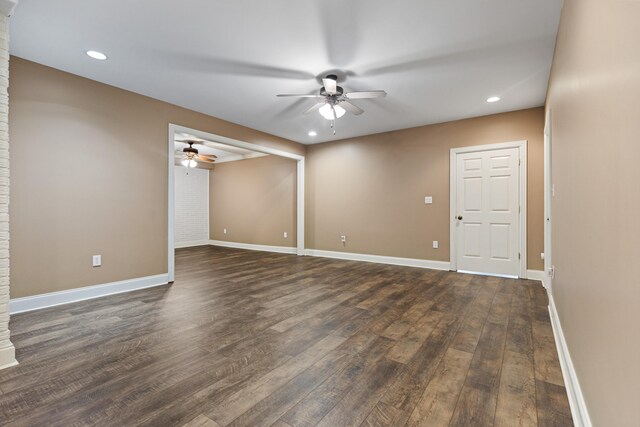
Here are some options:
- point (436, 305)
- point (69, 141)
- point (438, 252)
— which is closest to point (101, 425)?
point (436, 305)

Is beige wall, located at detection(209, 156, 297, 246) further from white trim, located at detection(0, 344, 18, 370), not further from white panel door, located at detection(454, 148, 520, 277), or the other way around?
white trim, located at detection(0, 344, 18, 370)

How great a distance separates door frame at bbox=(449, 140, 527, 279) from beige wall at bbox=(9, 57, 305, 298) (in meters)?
4.44

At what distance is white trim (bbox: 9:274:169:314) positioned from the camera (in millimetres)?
2984

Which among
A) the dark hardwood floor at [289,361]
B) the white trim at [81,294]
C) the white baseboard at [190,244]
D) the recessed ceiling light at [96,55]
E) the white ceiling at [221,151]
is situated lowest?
the dark hardwood floor at [289,361]

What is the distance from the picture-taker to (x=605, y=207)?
1.10 metres

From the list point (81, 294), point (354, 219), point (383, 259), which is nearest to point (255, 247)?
point (354, 219)

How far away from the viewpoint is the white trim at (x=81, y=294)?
298 cm

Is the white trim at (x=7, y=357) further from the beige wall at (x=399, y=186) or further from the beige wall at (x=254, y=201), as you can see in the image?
the beige wall at (x=254, y=201)

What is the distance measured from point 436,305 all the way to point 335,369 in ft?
5.65

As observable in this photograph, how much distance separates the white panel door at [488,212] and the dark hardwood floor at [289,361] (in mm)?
987

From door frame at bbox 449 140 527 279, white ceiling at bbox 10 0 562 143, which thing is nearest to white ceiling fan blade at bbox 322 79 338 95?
white ceiling at bbox 10 0 562 143

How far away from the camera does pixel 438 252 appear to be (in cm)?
511

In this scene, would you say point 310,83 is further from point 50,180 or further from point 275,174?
point 275,174

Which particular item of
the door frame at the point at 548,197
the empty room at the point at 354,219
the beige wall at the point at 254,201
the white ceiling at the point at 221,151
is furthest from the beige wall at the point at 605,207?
the white ceiling at the point at 221,151
